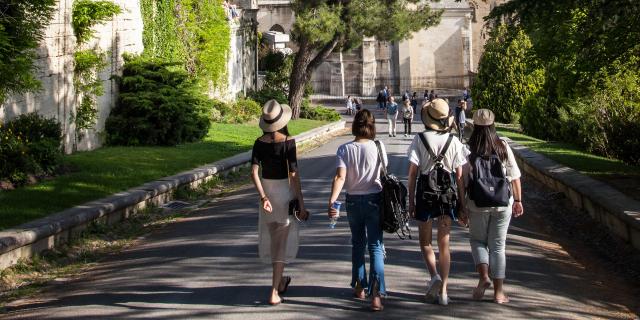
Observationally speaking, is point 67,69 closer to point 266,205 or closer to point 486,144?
point 266,205

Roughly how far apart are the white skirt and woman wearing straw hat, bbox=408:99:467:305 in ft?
Result: 3.76

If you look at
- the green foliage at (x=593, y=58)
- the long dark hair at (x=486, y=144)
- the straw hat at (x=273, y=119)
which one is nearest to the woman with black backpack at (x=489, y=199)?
the long dark hair at (x=486, y=144)

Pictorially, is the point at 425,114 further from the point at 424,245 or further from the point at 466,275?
the point at 466,275

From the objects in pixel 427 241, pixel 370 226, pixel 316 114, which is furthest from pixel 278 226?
pixel 316 114

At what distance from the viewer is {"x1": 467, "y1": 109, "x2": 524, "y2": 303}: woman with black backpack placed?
354 inches

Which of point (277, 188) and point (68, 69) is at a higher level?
point (68, 69)

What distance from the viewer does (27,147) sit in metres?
17.1

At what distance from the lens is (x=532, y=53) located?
21.1 metres

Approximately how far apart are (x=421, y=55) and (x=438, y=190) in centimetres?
6897

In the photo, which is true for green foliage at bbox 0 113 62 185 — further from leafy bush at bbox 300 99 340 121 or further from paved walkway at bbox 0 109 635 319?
leafy bush at bbox 300 99 340 121

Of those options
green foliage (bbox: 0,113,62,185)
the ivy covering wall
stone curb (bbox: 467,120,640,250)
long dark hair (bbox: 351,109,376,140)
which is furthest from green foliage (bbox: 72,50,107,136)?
long dark hair (bbox: 351,109,376,140)

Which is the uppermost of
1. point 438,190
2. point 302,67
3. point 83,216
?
point 302,67

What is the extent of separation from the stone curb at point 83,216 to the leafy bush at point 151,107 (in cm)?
535

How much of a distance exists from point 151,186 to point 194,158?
626 centimetres
